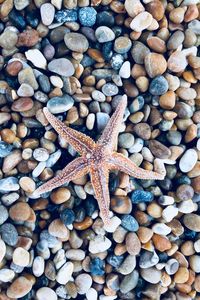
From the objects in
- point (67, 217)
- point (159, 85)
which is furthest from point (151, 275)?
point (159, 85)

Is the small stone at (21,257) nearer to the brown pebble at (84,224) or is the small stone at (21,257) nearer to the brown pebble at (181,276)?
the brown pebble at (84,224)

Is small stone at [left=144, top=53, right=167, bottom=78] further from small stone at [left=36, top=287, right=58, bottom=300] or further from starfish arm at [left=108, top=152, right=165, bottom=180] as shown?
small stone at [left=36, top=287, right=58, bottom=300]

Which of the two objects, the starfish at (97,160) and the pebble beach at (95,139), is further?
the pebble beach at (95,139)

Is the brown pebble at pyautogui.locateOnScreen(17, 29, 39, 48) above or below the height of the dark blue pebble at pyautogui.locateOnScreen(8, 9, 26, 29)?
below

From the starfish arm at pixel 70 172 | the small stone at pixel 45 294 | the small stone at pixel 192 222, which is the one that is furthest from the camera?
the small stone at pixel 192 222

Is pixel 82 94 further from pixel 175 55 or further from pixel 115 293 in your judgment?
pixel 115 293

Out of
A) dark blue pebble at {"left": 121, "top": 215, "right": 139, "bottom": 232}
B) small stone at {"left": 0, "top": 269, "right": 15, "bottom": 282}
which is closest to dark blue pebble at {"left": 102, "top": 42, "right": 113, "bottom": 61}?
→ dark blue pebble at {"left": 121, "top": 215, "right": 139, "bottom": 232}

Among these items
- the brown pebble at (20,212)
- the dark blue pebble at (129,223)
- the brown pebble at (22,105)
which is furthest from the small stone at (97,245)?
the brown pebble at (22,105)
